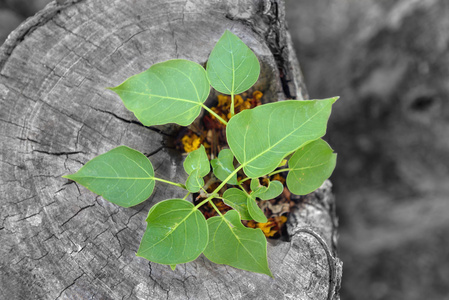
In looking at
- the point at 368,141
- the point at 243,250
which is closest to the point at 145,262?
the point at 243,250

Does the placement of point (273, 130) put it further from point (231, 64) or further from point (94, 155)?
point (94, 155)

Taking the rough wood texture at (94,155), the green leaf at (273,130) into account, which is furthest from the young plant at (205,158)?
the rough wood texture at (94,155)

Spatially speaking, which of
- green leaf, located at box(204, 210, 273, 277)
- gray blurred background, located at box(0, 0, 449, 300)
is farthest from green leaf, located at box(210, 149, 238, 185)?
gray blurred background, located at box(0, 0, 449, 300)

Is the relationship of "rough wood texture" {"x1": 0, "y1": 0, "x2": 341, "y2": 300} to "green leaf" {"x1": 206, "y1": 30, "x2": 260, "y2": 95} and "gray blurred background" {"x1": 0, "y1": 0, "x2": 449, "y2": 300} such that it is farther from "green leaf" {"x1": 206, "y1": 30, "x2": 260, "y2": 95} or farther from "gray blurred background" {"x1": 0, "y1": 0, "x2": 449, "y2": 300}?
"gray blurred background" {"x1": 0, "y1": 0, "x2": 449, "y2": 300}

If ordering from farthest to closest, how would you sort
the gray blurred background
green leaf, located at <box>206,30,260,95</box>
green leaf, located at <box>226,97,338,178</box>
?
the gray blurred background < green leaf, located at <box>206,30,260,95</box> < green leaf, located at <box>226,97,338,178</box>

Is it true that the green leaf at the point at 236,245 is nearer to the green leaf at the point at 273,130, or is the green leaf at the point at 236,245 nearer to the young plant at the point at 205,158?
the young plant at the point at 205,158

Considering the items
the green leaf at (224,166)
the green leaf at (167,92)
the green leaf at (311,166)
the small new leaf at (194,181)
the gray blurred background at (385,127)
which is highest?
the green leaf at (167,92)

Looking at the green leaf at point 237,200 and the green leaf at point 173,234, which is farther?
the green leaf at point 237,200
